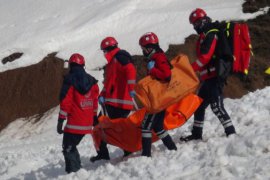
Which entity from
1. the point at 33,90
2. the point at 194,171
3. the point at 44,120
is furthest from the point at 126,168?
the point at 33,90

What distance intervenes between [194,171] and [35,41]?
731 inches

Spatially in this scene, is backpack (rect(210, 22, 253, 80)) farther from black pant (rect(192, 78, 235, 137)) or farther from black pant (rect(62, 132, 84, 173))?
black pant (rect(62, 132, 84, 173))

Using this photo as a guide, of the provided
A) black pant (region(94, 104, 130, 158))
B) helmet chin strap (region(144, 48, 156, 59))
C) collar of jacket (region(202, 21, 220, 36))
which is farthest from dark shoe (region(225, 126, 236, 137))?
black pant (region(94, 104, 130, 158))

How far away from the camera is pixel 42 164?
34.0 ft

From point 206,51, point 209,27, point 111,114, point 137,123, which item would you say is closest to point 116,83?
point 111,114

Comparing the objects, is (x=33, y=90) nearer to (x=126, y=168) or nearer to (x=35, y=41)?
(x=35, y=41)

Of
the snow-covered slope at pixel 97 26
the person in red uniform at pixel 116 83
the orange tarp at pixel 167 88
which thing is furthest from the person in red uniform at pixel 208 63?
the snow-covered slope at pixel 97 26

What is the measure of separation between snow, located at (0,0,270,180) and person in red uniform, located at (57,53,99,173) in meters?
0.45

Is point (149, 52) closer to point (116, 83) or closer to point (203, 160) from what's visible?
point (116, 83)

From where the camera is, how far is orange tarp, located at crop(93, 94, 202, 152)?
7949mm

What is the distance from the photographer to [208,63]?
25.4ft

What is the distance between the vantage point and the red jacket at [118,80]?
830cm

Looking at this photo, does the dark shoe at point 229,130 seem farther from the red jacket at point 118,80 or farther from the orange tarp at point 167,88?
the red jacket at point 118,80

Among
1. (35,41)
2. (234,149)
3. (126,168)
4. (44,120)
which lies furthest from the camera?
(35,41)
